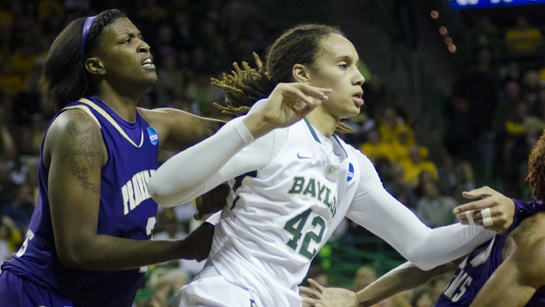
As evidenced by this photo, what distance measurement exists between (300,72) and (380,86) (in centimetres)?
785

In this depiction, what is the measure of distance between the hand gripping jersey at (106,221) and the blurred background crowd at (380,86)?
4.45 meters

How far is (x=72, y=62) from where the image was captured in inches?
128

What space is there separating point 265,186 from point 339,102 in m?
0.46

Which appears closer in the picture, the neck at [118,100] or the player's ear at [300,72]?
the player's ear at [300,72]

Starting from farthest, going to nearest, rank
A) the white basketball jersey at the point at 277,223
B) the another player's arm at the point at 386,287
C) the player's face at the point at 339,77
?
the another player's arm at the point at 386,287 < the player's face at the point at 339,77 < the white basketball jersey at the point at 277,223

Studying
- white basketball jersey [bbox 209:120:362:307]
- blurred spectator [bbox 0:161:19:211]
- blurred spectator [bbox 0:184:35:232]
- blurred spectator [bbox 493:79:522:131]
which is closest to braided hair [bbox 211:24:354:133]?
white basketball jersey [bbox 209:120:362:307]

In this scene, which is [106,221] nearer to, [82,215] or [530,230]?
[82,215]

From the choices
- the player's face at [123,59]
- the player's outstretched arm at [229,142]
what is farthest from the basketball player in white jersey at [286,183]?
the player's face at [123,59]

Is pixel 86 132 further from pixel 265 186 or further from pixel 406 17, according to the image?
pixel 406 17

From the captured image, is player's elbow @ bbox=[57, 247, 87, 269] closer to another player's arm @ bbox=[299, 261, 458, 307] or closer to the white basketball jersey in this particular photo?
the white basketball jersey

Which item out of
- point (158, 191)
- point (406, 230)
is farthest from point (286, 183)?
point (406, 230)

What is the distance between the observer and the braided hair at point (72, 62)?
10.7 ft

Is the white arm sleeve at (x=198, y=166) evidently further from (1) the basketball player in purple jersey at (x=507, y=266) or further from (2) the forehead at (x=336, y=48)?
(1) the basketball player in purple jersey at (x=507, y=266)

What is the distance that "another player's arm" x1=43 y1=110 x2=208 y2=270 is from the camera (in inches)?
116
